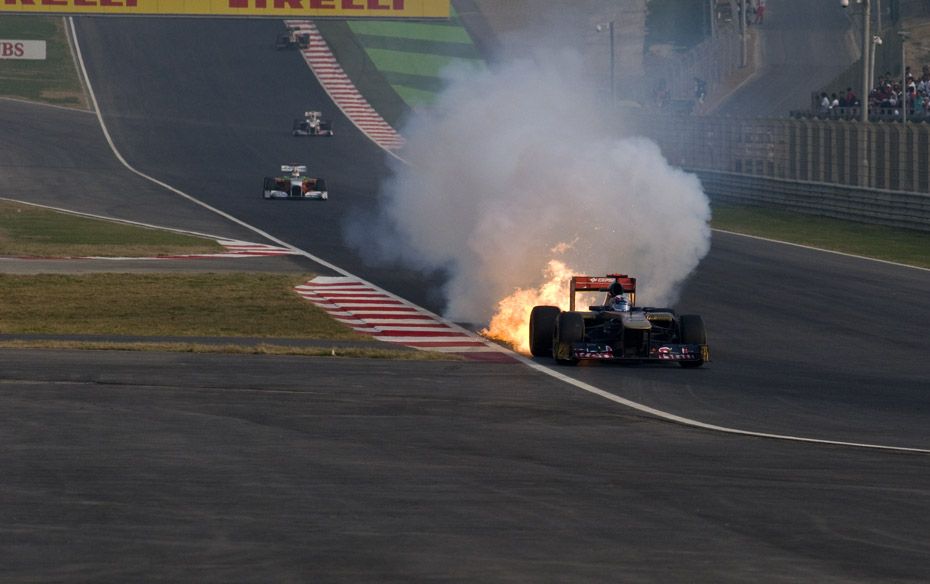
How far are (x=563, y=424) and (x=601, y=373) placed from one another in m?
5.37

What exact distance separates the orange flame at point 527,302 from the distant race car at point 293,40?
Result: 67250 mm

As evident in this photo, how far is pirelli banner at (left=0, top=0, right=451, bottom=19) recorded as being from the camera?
57.5 m

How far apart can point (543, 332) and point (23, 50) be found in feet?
231

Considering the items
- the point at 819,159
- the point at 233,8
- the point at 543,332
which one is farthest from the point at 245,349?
the point at 233,8

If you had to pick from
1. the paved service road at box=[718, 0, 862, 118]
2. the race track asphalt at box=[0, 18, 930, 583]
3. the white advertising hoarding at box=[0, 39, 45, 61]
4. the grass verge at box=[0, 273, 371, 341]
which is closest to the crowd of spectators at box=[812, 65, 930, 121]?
the paved service road at box=[718, 0, 862, 118]

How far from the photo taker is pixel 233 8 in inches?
2313

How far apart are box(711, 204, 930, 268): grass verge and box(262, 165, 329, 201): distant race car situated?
13.4 meters

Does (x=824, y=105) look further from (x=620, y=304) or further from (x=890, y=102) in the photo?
(x=620, y=304)

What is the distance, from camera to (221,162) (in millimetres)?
67812

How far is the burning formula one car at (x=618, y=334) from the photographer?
23.2m

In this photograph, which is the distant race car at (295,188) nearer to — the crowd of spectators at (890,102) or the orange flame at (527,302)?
the crowd of spectators at (890,102)

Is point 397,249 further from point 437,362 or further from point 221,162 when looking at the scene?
point 221,162

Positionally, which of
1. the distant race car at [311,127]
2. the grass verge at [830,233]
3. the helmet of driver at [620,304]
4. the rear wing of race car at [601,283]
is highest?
the distant race car at [311,127]

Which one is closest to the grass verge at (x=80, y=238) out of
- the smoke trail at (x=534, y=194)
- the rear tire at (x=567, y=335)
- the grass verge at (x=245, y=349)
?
the smoke trail at (x=534, y=194)
